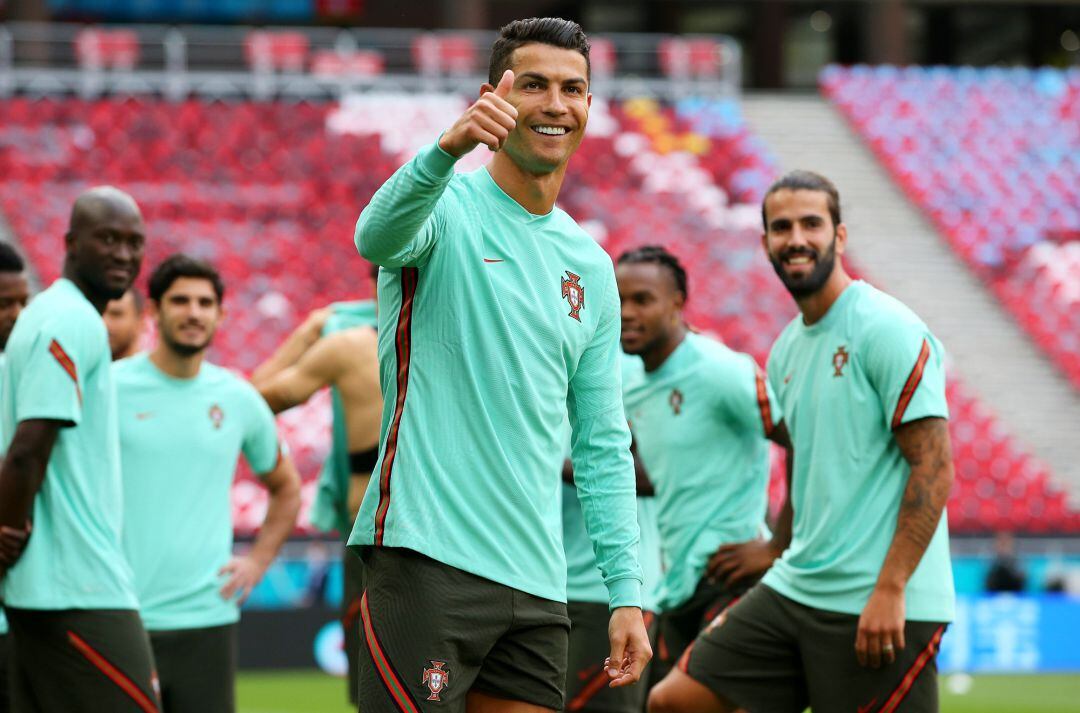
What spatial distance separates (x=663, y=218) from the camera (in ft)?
71.5

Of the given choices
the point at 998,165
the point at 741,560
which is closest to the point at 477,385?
the point at 741,560

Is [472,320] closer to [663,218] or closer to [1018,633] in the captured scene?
[1018,633]

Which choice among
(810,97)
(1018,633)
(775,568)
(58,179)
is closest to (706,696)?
(775,568)

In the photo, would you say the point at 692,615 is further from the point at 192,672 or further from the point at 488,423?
the point at 488,423

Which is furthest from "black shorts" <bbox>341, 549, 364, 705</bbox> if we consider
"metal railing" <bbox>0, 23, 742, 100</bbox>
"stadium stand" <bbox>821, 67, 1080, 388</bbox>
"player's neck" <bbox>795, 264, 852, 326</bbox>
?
"stadium stand" <bbox>821, 67, 1080, 388</bbox>

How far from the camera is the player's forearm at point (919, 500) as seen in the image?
4906 millimetres

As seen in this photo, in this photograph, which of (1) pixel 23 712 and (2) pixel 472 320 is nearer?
(2) pixel 472 320

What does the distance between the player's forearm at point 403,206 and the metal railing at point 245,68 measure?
18.5m

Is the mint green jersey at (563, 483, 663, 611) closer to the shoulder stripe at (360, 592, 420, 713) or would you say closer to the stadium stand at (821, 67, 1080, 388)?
the shoulder stripe at (360, 592, 420, 713)

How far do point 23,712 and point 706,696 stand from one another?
7.37 feet

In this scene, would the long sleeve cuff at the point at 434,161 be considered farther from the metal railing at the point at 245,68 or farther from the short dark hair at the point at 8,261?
the metal railing at the point at 245,68

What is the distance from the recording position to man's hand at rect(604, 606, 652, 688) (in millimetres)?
3684

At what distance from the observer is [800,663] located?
5383mm

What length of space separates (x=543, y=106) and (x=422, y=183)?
505 mm
